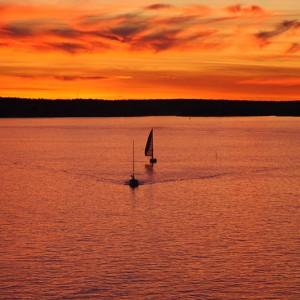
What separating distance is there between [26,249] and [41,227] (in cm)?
956

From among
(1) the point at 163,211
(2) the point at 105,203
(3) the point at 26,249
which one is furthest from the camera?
(2) the point at 105,203

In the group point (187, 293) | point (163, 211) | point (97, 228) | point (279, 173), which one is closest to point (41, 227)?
point (97, 228)

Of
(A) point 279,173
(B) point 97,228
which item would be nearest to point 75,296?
(B) point 97,228

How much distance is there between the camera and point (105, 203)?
7612 centimetres

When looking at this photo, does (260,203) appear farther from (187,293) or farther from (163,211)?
(187,293)

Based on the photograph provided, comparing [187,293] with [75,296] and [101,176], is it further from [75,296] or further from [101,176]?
[101,176]

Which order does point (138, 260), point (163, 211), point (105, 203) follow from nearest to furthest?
point (138, 260) < point (163, 211) < point (105, 203)

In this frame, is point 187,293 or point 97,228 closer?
point 187,293

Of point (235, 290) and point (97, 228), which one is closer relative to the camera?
point (235, 290)

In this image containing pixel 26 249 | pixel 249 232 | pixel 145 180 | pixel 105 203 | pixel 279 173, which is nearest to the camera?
pixel 26 249

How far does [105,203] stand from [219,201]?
14.3 meters

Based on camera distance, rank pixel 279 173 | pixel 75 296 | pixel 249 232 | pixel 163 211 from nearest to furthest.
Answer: pixel 75 296 → pixel 249 232 → pixel 163 211 → pixel 279 173

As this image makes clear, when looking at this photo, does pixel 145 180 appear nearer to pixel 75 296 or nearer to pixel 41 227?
pixel 41 227

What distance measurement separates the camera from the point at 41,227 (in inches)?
2388
